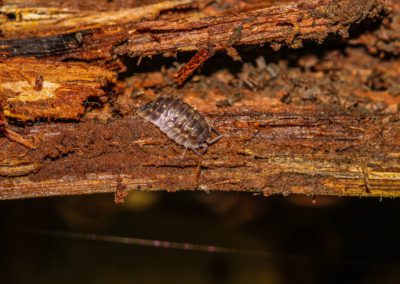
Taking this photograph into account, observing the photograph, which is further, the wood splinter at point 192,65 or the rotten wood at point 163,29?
the wood splinter at point 192,65

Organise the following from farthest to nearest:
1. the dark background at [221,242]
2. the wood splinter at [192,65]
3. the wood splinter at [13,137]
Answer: the dark background at [221,242], the wood splinter at [192,65], the wood splinter at [13,137]

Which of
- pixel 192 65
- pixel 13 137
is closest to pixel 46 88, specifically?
pixel 13 137

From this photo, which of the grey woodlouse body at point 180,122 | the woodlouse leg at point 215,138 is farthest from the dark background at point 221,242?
the woodlouse leg at point 215,138

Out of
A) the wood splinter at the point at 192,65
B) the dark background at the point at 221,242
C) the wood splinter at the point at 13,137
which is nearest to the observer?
the wood splinter at the point at 13,137

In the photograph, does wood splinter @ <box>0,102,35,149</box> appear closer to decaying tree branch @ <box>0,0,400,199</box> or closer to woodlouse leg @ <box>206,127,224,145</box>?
decaying tree branch @ <box>0,0,400,199</box>

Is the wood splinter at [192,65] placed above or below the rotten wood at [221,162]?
above

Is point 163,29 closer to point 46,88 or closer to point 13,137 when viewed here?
point 46,88

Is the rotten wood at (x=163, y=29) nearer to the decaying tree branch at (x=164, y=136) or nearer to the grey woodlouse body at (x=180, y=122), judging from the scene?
the decaying tree branch at (x=164, y=136)
